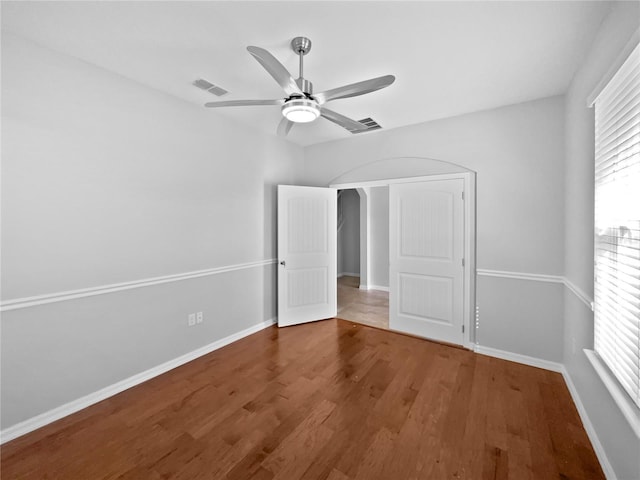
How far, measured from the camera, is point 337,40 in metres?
1.84

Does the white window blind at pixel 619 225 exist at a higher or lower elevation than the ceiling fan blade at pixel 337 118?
lower

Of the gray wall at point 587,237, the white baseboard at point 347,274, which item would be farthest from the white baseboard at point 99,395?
the white baseboard at point 347,274

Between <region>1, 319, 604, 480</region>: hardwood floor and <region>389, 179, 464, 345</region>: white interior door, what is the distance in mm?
602

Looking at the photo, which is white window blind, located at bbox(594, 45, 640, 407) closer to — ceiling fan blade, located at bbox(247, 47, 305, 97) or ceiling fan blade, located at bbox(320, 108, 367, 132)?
ceiling fan blade, located at bbox(320, 108, 367, 132)

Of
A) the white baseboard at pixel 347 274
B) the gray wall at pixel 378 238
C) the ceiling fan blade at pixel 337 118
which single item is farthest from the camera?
the white baseboard at pixel 347 274

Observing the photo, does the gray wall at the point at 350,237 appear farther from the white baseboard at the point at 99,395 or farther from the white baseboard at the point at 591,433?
the white baseboard at the point at 591,433

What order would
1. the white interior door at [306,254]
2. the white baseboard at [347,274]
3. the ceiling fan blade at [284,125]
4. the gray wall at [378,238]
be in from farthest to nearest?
the white baseboard at [347,274] → the gray wall at [378,238] → the white interior door at [306,254] → the ceiling fan blade at [284,125]

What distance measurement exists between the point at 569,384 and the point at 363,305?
2843 millimetres

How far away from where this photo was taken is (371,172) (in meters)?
3.73

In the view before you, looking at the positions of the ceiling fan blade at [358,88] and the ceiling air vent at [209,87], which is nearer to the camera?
the ceiling fan blade at [358,88]

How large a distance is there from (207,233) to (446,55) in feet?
9.10

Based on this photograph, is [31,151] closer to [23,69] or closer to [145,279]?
[23,69]

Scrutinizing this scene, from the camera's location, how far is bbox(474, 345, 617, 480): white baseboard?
1.54m

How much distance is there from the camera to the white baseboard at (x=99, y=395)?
1821 millimetres
